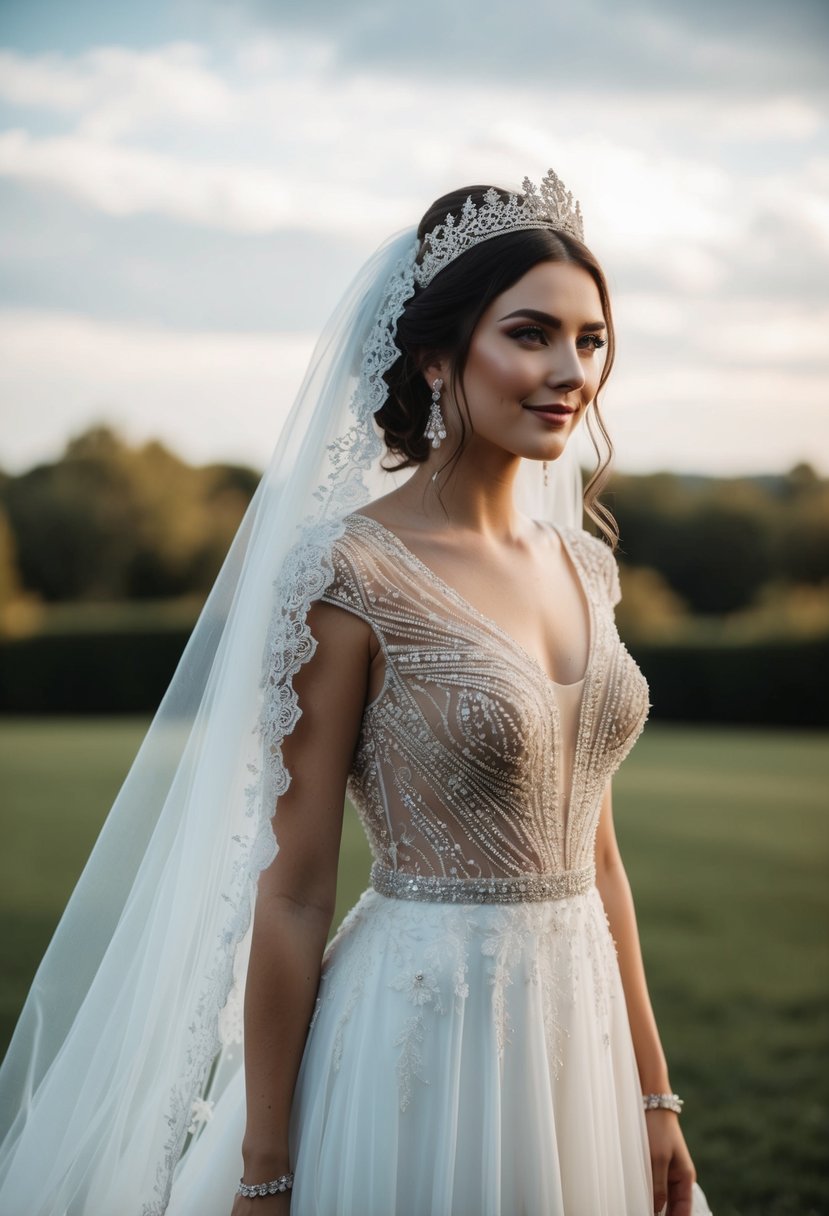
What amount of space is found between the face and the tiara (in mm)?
117

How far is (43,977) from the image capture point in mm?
2184

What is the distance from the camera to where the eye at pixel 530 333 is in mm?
1959

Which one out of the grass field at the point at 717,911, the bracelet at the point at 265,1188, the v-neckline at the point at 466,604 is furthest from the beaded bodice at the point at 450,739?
the grass field at the point at 717,911

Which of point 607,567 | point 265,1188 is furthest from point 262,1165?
point 607,567

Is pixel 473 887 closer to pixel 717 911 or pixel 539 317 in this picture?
pixel 539 317

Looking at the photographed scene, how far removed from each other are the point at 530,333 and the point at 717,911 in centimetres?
685

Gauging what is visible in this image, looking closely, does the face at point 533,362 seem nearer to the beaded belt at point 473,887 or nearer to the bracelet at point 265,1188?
the beaded belt at point 473,887

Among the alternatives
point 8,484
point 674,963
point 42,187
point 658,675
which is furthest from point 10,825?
point 8,484

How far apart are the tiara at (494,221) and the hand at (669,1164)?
1.54 meters

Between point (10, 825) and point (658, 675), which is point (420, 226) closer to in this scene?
point (10, 825)

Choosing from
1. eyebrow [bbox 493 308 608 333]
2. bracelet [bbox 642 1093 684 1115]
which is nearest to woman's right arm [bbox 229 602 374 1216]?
eyebrow [bbox 493 308 608 333]

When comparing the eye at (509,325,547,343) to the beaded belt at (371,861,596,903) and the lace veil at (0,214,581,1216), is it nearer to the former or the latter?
the lace veil at (0,214,581,1216)

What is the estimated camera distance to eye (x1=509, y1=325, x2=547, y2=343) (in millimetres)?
1959

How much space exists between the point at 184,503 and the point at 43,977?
2879cm
